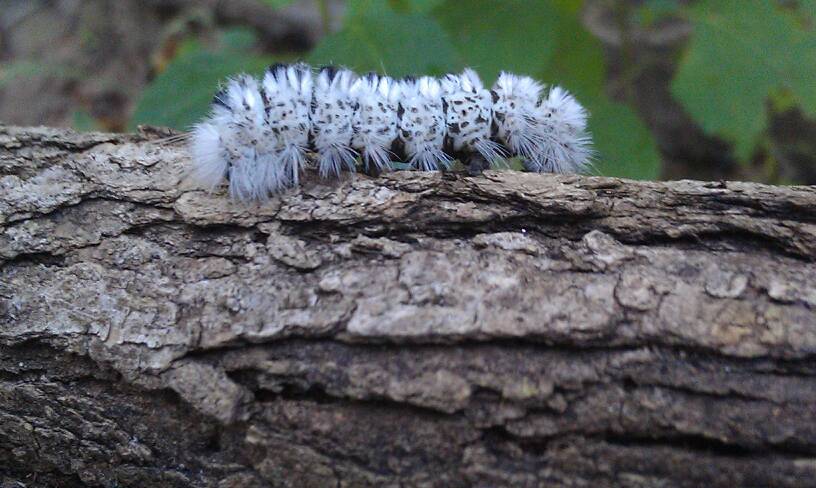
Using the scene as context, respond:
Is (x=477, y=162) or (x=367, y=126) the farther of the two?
(x=477, y=162)

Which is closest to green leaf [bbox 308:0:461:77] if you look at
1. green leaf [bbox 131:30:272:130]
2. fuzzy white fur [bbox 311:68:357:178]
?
green leaf [bbox 131:30:272:130]

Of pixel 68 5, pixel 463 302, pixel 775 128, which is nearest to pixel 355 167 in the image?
pixel 463 302

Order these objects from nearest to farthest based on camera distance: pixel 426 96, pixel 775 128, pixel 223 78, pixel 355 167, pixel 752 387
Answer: pixel 752 387, pixel 355 167, pixel 426 96, pixel 223 78, pixel 775 128

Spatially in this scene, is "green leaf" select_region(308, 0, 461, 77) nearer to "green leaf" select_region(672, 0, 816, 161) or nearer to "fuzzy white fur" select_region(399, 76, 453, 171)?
"fuzzy white fur" select_region(399, 76, 453, 171)

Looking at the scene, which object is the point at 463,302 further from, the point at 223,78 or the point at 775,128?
the point at 775,128

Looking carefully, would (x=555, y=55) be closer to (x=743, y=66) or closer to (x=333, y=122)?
(x=743, y=66)

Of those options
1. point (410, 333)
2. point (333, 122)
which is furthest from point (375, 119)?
point (410, 333)
